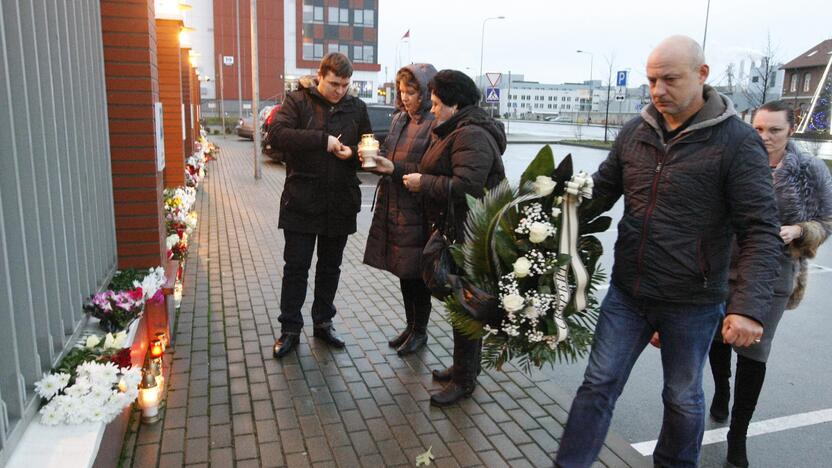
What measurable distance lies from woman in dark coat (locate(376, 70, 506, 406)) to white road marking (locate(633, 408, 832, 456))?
3.56ft

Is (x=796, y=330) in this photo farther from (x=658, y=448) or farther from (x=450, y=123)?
(x=450, y=123)

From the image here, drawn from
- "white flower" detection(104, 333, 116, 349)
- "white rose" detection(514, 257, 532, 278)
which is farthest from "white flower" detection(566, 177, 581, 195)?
"white flower" detection(104, 333, 116, 349)

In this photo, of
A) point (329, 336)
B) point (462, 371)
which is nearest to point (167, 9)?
point (329, 336)

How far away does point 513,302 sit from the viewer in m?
2.92

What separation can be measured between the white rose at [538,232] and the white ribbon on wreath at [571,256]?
84mm

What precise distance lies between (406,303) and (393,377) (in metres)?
0.61

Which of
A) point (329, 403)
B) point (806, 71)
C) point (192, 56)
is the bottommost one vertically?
point (329, 403)

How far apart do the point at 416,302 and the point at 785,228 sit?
7.69 feet

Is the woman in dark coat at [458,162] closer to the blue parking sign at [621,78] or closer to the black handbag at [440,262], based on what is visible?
the black handbag at [440,262]

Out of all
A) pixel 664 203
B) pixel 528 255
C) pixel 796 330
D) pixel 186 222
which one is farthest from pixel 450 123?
pixel 186 222

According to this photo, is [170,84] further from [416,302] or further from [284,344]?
[416,302]

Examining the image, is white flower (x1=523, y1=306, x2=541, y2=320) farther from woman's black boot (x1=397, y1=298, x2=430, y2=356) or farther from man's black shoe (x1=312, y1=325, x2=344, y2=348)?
man's black shoe (x1=312, y1=325, x2=344, y2=348)

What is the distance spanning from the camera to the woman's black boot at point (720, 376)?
3.99 meters

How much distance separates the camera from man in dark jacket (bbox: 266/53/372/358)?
435 cm
